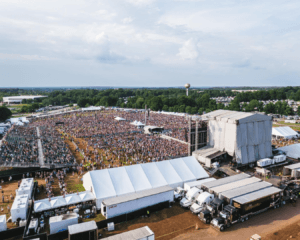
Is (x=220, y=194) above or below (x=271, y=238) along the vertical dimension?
above

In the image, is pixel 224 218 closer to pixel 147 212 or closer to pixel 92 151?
pixel 147 212

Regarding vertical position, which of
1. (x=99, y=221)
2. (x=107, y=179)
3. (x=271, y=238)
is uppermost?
(x=107, y=179)

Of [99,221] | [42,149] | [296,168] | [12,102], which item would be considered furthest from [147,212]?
[12,102]

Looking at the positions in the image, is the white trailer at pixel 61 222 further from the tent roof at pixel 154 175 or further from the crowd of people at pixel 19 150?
the crowd of people at pixel 19 150

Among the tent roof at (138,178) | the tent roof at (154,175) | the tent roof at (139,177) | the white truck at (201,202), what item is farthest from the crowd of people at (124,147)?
the white truck at (201,202)

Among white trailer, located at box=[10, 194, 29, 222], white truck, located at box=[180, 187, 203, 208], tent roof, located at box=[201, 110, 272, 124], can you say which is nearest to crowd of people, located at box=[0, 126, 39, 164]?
white trailer, located at box=[10, 194, 29, 222]

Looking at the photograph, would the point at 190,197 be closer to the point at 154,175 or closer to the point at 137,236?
Answer: the point at 154,175
